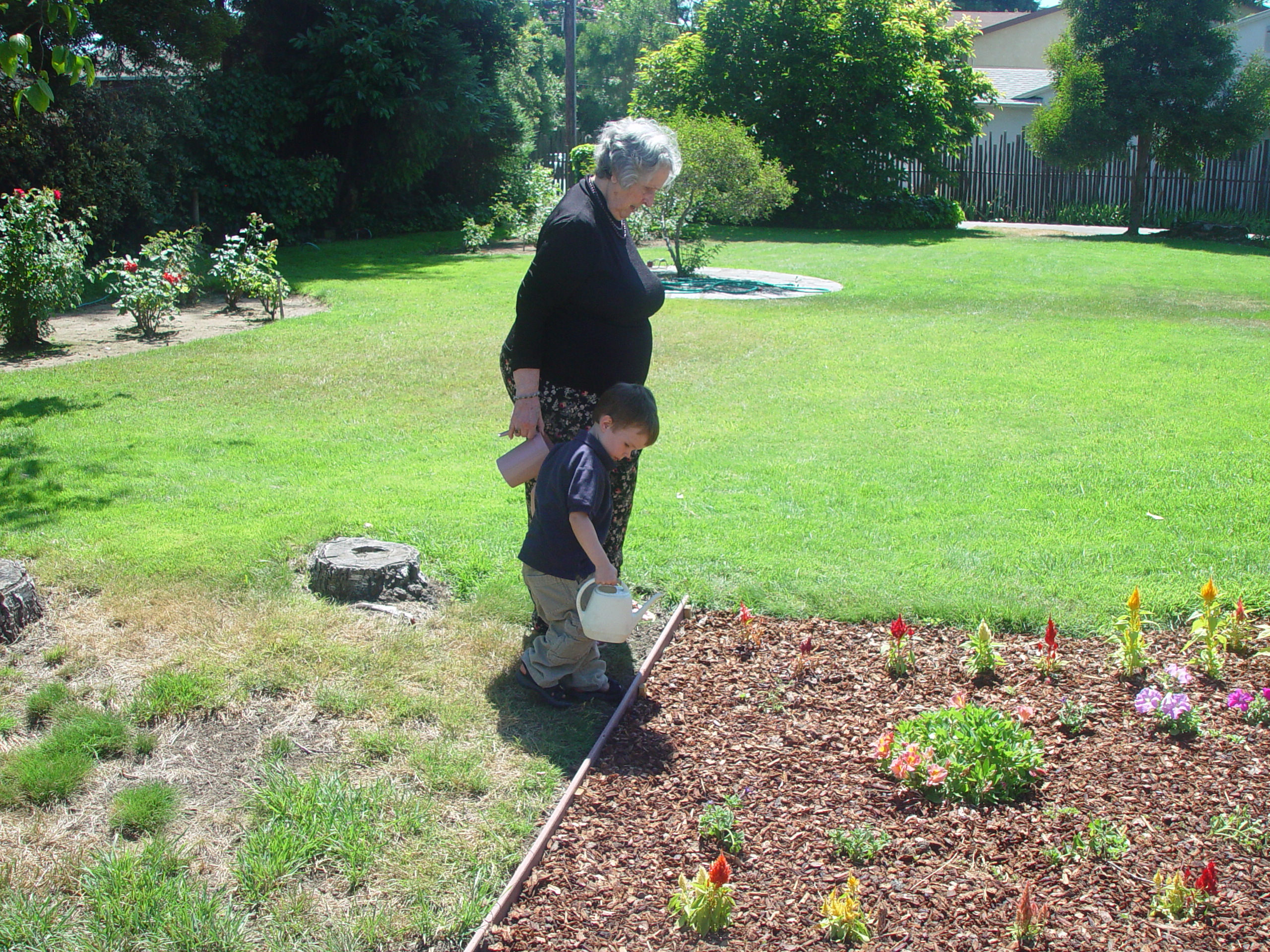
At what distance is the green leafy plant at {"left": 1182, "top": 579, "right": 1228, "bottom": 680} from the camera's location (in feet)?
11.6

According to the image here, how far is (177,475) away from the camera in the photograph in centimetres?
586

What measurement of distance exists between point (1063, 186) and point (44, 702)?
29.6 meters

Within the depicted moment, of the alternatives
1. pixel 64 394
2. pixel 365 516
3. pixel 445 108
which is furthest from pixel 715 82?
pixel 365 516

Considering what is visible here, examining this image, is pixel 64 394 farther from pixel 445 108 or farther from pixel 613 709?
pixel 445 108

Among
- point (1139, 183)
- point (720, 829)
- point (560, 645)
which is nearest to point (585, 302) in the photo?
point (560, 645)

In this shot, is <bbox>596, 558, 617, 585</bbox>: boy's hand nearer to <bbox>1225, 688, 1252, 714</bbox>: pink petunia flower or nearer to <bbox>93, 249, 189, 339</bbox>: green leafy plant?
<bbox>1225, 688, 1252, 714</bbox>: pink petunia flower

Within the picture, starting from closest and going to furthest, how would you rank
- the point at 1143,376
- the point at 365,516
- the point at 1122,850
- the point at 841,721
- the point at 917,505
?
the point at 1122,850 → the point at 841,721 → the point at 365,516 → the point at 917,505 → the point at 1143,376

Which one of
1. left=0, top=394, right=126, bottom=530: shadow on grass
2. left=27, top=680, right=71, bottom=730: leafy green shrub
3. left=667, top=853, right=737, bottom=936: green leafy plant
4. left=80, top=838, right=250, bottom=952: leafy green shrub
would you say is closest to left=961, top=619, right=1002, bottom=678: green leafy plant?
left=667, top=853, right=737, bottom=936: green leafy plant

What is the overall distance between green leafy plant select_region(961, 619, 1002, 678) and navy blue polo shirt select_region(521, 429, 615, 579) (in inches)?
55.3

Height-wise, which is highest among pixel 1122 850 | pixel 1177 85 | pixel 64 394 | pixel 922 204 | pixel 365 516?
pixel 1177 85

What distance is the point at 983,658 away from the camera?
3588 millimetres

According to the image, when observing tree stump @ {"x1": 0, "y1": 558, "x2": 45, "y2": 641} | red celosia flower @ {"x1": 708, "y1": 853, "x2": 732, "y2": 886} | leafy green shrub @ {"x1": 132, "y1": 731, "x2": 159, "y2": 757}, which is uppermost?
tree stump @ {"x1": 0, "y1": 558, "x2": 45, "y2": 641}

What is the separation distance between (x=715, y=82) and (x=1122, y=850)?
1020 inches

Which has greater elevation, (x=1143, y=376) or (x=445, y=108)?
(x=445, y=108)
